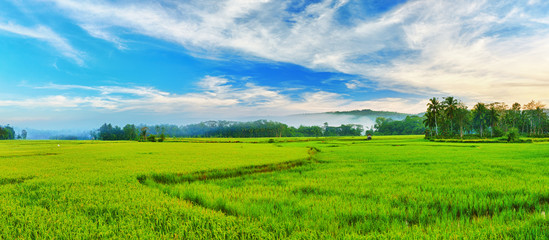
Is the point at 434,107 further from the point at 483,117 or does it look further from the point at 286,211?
the point at 286,211

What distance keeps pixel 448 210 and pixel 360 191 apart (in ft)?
6.19

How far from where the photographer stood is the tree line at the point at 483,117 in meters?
71.2

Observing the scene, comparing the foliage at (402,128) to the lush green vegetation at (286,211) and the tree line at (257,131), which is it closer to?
the tree line at (257,131)

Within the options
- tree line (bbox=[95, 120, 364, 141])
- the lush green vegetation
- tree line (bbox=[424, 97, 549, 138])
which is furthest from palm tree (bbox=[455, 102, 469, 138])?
the lush green vegetation

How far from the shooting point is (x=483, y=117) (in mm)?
84250

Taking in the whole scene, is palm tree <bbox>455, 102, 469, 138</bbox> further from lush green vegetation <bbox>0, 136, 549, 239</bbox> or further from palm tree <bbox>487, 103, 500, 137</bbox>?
lush green vegetation <bbox>0, 136, 549, 239</bbox>

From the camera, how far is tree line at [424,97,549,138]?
71244mm

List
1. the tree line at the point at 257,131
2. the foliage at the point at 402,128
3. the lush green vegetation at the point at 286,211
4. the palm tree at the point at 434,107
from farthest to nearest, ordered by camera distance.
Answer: the foliage at the point at 402,128 → the tree line at the point at 257,131 → the palm tree at the point at 434,107 → the lush green vegetation at the point at 286,211

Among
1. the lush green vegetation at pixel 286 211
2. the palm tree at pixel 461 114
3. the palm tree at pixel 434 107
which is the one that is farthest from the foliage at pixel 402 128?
Result: the lush green vegetation at pixel 286 211

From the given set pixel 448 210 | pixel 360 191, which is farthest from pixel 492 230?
pixel 360 191

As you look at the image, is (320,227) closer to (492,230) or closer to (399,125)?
(492,230)

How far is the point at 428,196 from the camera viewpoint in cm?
570

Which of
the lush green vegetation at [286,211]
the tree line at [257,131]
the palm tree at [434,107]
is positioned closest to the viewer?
the lush green vegetation at [286,211]

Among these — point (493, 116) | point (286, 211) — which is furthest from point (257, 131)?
point (286, 211)
